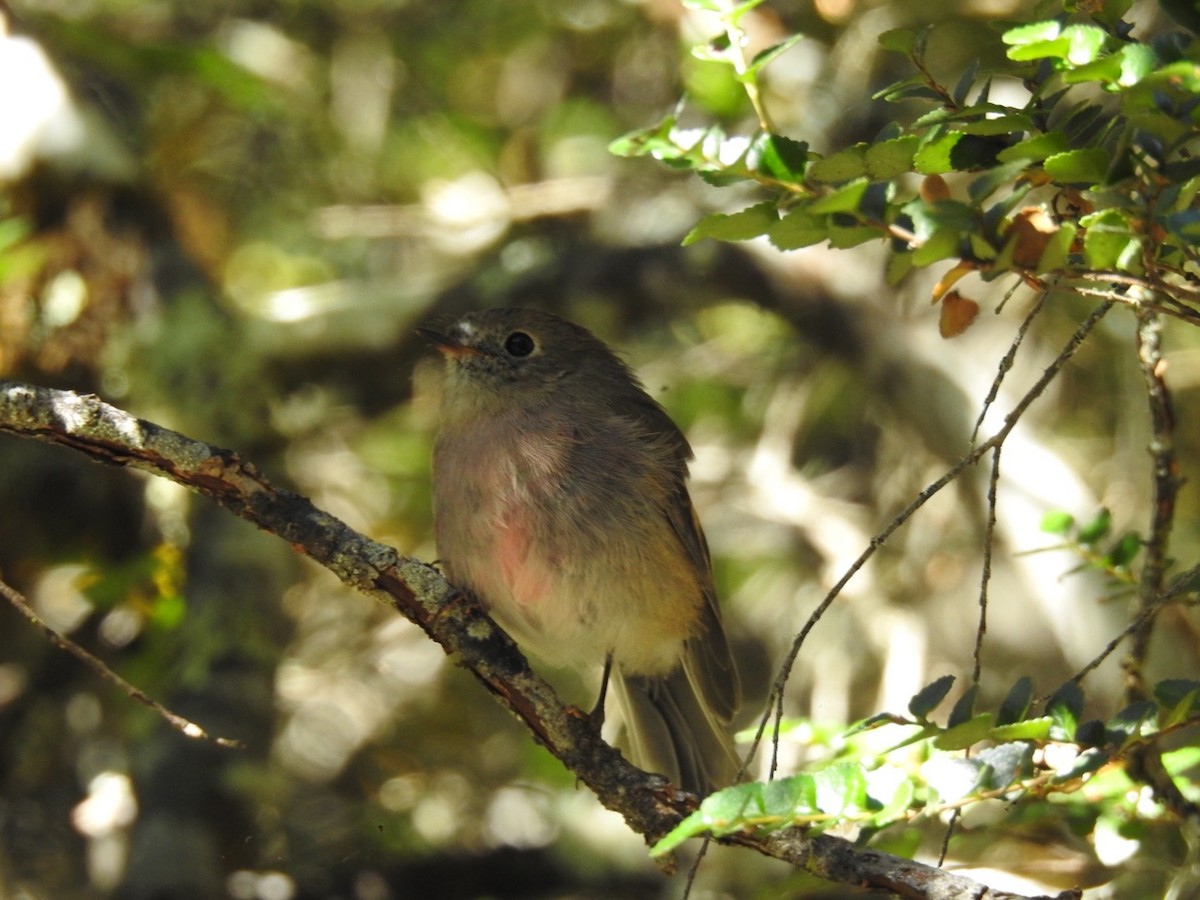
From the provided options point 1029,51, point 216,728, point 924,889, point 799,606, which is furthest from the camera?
point 799,606

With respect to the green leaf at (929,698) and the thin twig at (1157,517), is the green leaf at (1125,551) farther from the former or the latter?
the green leaf at (929,698)

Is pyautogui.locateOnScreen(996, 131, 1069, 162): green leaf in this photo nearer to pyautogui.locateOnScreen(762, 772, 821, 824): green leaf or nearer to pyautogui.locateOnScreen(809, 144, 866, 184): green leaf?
pyautogui.locateOnScreen(809, 144, 866, 184): green leaf

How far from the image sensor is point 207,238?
6.66m

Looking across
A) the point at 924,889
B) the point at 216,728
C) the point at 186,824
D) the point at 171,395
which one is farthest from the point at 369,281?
the point at 924,889

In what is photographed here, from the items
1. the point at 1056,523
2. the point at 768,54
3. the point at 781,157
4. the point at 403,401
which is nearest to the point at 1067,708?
the point at 1056,523

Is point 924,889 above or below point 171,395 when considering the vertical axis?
below

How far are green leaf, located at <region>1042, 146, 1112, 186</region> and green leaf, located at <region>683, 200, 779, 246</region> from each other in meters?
0.44

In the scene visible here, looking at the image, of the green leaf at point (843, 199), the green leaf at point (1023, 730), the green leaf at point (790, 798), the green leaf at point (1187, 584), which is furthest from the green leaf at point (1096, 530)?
the green leaf at point (843, 199)

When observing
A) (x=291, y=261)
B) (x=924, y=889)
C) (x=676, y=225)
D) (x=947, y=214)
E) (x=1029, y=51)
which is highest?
(x=291, y=261)

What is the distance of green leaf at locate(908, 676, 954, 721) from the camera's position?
2.55 m

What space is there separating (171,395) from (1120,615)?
4024 millimetres

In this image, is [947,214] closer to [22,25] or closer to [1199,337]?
[1199,337]

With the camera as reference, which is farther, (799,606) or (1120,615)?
(799,606)

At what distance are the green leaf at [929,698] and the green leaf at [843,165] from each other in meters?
0.98
